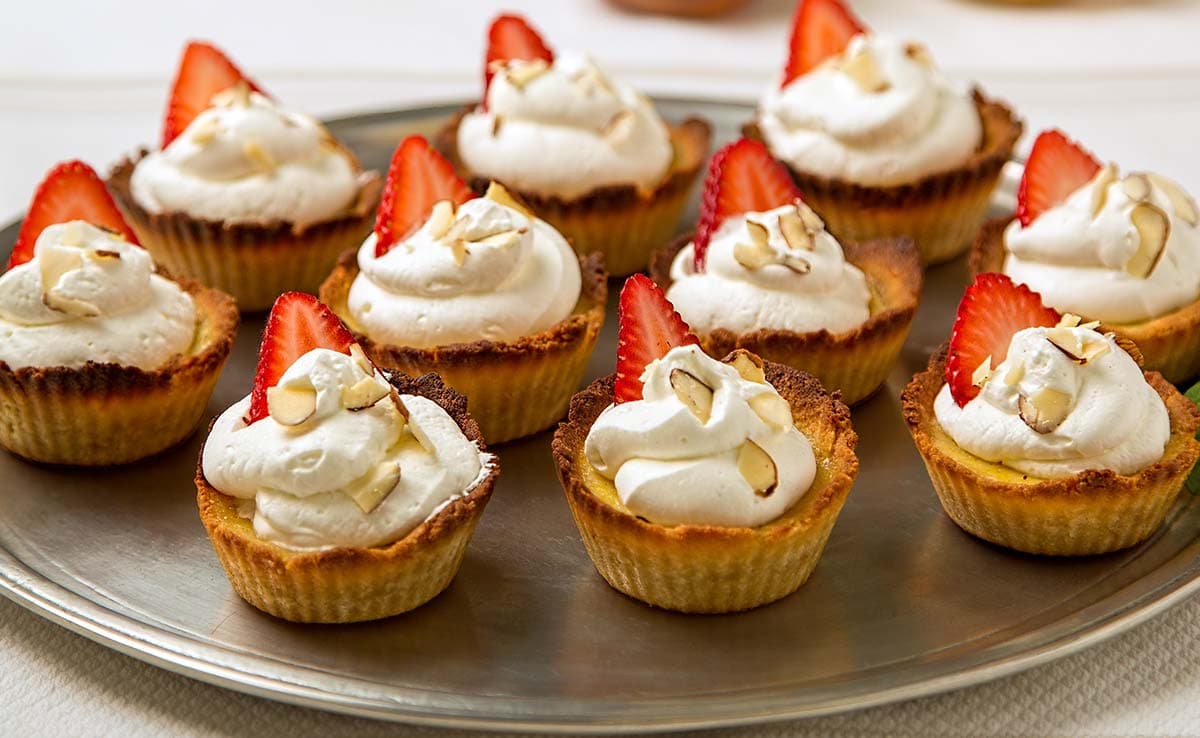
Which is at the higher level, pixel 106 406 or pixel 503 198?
pixel 503 198

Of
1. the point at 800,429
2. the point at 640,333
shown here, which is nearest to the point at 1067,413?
the point at 800,429

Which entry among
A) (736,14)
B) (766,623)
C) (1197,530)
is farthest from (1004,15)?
(766,623)

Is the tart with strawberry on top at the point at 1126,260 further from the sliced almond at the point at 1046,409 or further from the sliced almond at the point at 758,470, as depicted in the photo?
the sliced almond at the point at 758,470

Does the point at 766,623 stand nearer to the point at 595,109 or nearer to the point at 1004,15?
the point at 595,109

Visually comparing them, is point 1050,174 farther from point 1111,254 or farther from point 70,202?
point 70,202

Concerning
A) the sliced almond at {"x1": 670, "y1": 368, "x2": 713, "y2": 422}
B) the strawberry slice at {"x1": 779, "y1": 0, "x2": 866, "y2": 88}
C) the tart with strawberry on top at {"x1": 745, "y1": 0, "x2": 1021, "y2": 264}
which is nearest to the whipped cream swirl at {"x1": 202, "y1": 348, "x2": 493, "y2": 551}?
the sliced almond at {"x1": 670, "y1": 368, "x2": 713, "y2": 422}
